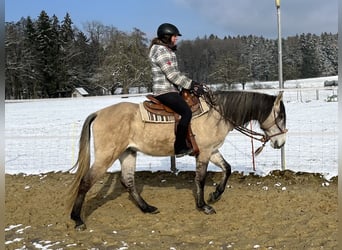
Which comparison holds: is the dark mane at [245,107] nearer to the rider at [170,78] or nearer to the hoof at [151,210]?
the rider at [170,78]

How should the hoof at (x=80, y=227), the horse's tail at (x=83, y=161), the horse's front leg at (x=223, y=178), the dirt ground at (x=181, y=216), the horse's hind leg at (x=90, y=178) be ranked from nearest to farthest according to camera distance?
1. the dirt ground at (x=181, y=216)
2. the hoof at (x=80, y=227)
3. the horse's hind leg at (x=90, y=178)
4. the horse's tail at (x=83, y=161)
5. the horse's front leg at (x=223, y=178)

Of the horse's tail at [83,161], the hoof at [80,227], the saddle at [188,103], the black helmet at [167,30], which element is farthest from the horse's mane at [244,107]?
the hoof at [80,227]

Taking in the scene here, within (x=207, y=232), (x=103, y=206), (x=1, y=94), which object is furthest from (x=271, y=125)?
(x=1, y=94)

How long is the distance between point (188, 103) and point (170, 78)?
1.40 ft

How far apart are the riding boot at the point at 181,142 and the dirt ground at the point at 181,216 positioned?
0.83 m

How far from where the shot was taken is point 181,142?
492 cm

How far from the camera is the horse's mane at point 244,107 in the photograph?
5090mm

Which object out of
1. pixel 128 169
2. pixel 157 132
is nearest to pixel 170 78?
pixel 157 132

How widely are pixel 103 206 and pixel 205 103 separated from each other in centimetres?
214

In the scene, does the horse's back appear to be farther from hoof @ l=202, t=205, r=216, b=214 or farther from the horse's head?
the horse's head

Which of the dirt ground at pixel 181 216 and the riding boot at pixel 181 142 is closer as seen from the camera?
the dirt ground at pixel 181 216

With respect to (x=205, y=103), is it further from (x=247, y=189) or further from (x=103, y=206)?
(x=103, y=206)

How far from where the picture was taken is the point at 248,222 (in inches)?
177

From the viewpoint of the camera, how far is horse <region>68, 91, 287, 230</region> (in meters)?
4.83
